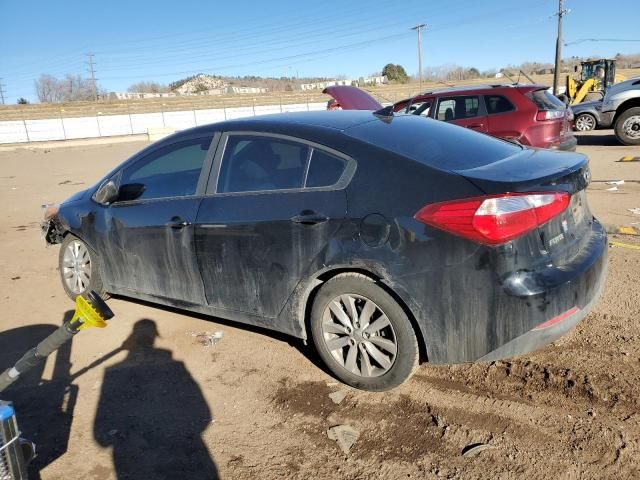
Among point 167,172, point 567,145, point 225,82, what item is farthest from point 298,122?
point 225,82

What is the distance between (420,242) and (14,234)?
7.39 metres

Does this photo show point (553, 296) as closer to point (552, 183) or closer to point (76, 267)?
point (552, 183)

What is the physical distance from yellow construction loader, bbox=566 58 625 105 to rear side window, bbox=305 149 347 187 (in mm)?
25418

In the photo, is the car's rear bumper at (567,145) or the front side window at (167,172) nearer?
the front side window at (167,172)

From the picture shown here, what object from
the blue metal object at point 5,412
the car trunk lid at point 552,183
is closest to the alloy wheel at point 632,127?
the car trunk lid at point 552,183

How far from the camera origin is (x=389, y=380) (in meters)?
3.08

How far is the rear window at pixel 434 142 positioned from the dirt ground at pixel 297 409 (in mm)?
1345

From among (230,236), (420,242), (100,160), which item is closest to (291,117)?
(230,236)

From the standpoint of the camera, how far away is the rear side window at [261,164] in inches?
131

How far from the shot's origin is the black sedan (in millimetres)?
2699

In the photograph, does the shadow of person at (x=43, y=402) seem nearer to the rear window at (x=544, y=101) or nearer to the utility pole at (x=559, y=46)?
the rear window at (x=544, y=101)

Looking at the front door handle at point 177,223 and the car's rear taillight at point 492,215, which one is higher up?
the car's rear taillight at point 492,215

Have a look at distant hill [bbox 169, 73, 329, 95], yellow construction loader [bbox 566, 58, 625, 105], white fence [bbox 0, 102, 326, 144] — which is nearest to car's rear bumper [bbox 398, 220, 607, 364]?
yellow construction loader [bbox 566, 58, 625, 105]

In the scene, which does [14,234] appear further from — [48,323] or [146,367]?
[146,367]
